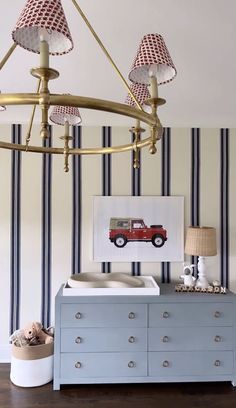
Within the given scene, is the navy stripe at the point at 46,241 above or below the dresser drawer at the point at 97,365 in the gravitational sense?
above

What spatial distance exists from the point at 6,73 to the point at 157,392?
110 inches

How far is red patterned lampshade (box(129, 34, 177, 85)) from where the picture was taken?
101 cm

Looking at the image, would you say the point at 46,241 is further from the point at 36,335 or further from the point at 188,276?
the point at 188,276

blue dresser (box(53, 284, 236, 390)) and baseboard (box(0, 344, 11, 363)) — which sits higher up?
blue dresser (box(53, 284, 236, 390))

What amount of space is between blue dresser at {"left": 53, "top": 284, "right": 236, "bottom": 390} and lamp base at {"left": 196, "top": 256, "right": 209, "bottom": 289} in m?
0.18

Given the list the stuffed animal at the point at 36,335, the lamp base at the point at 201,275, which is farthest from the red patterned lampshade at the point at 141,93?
the stuffed animal at the point at 36,335

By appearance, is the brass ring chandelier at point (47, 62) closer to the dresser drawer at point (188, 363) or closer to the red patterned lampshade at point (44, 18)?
the red patterned lampshade at point (44, 18)

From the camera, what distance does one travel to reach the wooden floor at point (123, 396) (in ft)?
7.43

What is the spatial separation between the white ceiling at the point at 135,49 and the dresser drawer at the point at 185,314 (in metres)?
1.78

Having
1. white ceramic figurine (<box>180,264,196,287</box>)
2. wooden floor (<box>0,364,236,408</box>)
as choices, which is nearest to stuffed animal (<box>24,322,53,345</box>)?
wooden floor (<box>0,364,236,408</box>)

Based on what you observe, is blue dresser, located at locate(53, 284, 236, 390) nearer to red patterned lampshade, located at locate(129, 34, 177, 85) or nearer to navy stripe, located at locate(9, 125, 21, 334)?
Answer: navy stripe, located at locate(9, 125, 21, 334)

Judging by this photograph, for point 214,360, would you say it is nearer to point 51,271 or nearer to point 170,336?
point 170,336

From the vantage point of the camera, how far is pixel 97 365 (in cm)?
241

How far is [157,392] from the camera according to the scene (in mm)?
2434
